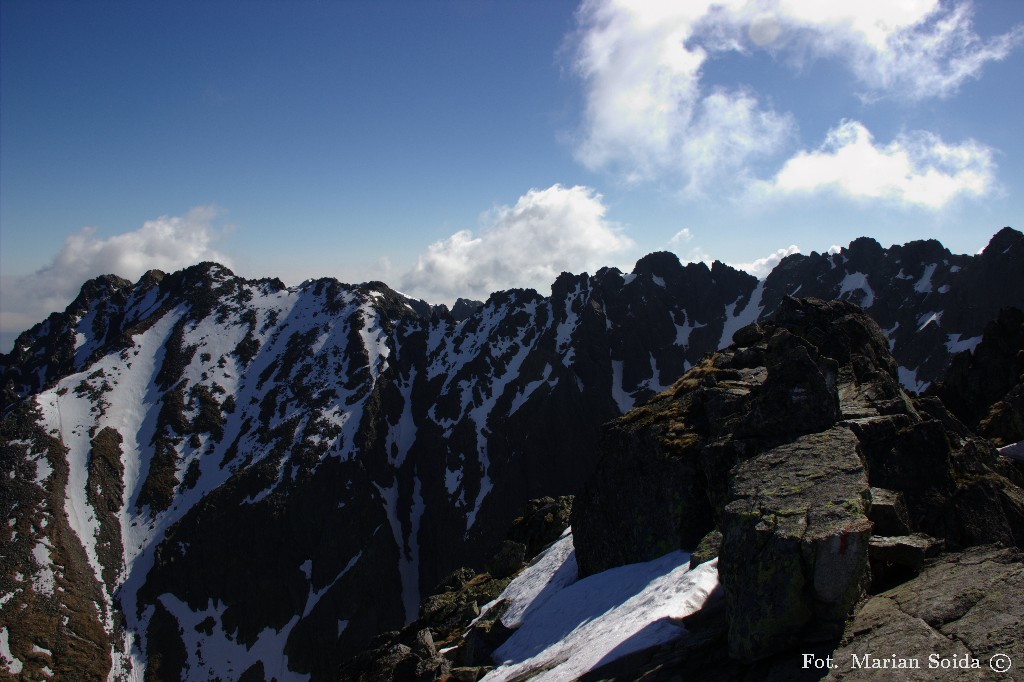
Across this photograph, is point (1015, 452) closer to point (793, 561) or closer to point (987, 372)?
point (793, 561)

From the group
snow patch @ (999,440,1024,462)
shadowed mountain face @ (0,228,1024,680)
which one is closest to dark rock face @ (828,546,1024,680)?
snow patch @ (999,440,1024,462)

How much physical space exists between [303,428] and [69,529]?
57.2 m

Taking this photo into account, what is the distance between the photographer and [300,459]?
492 feet

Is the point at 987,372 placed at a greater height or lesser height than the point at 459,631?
greater

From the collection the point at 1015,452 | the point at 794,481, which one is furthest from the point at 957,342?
the point at 794,481

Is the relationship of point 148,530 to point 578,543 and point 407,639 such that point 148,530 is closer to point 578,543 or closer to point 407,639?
point 407,639

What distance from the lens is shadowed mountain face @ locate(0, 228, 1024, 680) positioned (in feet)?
379

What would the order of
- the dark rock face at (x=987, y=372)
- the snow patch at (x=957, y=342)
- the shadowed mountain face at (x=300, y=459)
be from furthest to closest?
the snow patch at (x=957, y=342) → the shadowed mountain face at (x=300, y=459) → the dark rock face at (x=987, y=372)

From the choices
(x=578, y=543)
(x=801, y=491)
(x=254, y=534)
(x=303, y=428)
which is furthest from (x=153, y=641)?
(x=801, y=491)

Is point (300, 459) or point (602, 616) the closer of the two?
point (602, 616)

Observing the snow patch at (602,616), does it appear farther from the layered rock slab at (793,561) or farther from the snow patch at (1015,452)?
the snow patch at (1015,452)

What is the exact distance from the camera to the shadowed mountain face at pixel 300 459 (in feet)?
379

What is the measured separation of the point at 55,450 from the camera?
458 ft

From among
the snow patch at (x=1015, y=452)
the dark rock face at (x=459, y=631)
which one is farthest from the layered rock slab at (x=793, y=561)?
the snow patch at (x=1015, y=452)
